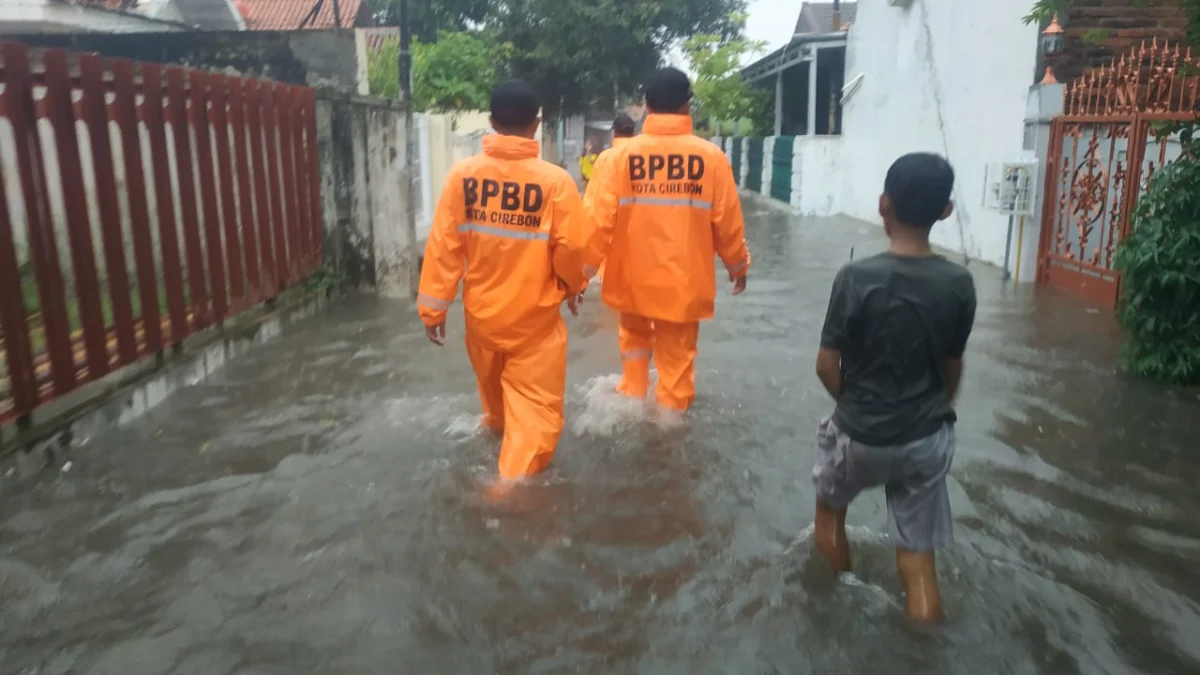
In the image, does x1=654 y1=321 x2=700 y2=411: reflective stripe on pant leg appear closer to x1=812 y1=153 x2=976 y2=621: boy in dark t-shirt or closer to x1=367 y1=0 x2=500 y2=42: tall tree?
x1=812 y1=153 x2=976 y2=621: boy in dark t-shirt

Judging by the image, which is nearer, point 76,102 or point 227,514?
point 227,514

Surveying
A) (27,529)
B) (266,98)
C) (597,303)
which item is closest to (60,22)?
(266,98)

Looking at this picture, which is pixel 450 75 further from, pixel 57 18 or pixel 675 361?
pixel 675 361

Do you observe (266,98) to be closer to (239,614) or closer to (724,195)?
(724,195)

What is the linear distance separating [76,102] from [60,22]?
6.62 m

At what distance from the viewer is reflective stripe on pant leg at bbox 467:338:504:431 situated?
14.2 feet

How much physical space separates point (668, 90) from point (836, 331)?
7.83 feet

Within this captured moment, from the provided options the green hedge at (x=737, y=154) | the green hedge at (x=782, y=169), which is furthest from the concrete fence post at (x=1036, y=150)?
the green hedge at (x=737, y=154)

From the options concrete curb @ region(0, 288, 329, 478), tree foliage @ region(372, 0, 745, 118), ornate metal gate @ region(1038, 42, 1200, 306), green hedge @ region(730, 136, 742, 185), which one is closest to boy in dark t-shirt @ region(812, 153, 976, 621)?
concrete curb @ region(0, 288, 329, 478)

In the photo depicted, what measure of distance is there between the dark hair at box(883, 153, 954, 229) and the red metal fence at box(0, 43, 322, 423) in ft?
12.0

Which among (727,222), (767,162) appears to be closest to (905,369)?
(727,222)

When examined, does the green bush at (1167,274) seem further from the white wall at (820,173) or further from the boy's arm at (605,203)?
the white wall at (820,173)

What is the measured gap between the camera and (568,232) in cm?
413

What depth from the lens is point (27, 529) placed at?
12.6ft
